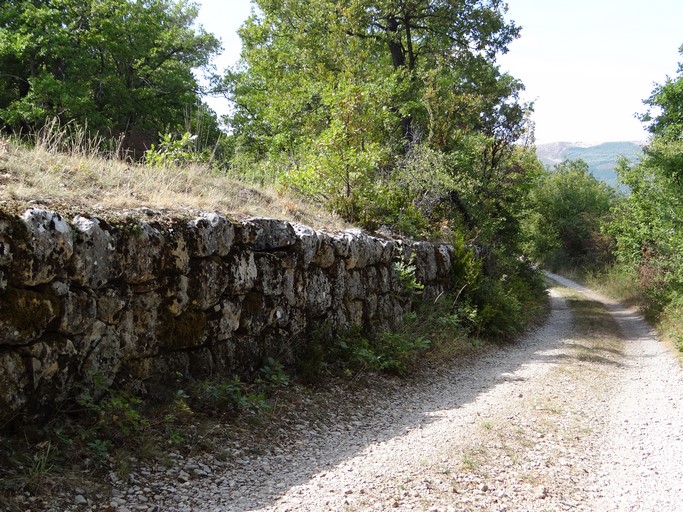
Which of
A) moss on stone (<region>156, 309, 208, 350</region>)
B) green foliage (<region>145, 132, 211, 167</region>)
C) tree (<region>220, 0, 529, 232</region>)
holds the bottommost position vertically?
moss on stone (<region>156, 309, 208, 350</region>)

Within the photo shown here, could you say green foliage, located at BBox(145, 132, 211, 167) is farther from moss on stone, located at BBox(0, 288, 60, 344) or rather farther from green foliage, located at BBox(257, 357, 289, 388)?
moss on stone, located at BBox(0, 288, 60, 344)

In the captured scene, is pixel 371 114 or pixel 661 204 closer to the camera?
pixel 371 114

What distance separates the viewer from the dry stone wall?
4066mm

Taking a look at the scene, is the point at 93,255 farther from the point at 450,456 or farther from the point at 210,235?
the point at 450,456

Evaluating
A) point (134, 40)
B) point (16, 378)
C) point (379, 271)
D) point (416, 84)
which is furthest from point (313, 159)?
point (134, 40)

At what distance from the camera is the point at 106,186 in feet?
20.9

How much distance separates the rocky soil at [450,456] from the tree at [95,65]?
1476 cm

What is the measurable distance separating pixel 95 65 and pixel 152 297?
19091 mm

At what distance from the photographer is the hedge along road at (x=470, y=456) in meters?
4.24

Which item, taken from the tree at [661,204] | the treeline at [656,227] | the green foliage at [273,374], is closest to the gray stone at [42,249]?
the green foliage at [273,374]

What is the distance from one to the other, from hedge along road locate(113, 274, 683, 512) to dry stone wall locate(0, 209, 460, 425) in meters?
1.07

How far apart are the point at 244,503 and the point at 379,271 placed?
231 inches

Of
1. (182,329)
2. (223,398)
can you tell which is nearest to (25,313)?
(182,329)

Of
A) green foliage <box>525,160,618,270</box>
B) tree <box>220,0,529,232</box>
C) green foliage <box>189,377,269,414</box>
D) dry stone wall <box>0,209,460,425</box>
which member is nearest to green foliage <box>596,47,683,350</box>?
tree <box>220,0,529,232</box>
